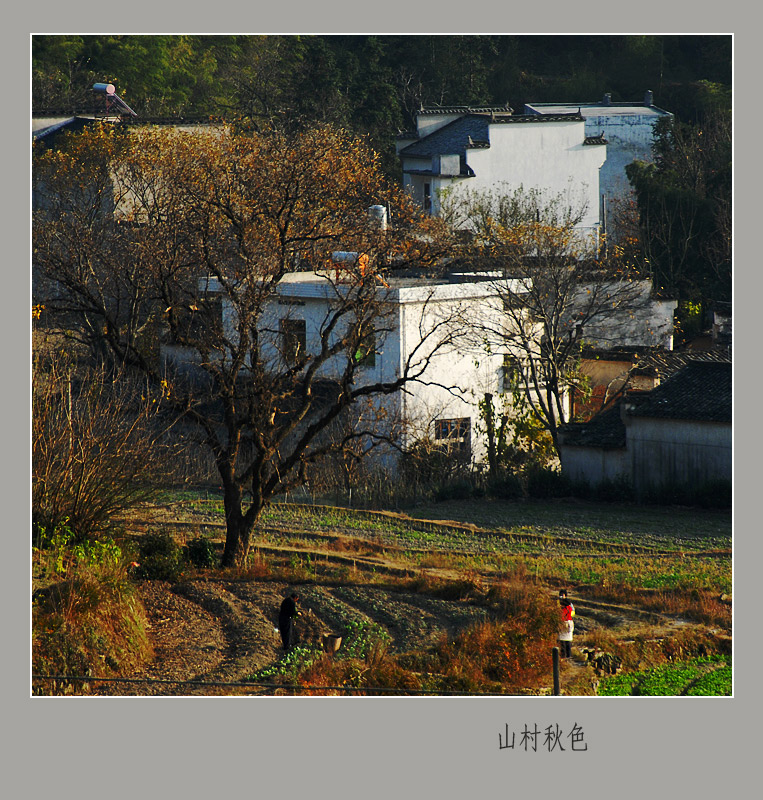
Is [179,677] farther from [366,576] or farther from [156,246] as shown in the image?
[156,246]

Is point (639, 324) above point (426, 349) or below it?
above

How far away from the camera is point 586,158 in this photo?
43.2 m

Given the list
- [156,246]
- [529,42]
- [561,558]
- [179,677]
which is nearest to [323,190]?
[156,246]

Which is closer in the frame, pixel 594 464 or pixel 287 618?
pixel 287 618

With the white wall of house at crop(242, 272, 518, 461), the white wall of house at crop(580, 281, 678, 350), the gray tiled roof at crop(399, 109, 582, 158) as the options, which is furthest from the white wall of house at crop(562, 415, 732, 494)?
the gray tiled roof at crop(399, 109, 582, 158)

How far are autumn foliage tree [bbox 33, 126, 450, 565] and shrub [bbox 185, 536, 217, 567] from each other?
12.7 inches

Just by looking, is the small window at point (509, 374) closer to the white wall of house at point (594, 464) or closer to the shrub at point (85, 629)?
the white wall of house at point (594, 464)

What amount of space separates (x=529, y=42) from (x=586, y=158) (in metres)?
13.0

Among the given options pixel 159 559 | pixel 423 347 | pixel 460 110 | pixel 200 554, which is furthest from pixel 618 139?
pixel 159 559

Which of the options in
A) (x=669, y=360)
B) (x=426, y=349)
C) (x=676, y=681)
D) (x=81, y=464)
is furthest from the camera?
(x=669, y=360)

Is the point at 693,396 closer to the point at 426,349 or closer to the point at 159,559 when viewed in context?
the point at 426,349

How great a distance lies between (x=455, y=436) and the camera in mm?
27406

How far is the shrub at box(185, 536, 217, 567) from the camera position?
16.6 m

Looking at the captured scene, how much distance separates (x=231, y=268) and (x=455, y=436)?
7.09 meters
